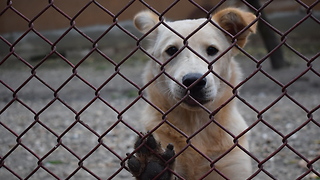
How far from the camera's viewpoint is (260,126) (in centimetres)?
564

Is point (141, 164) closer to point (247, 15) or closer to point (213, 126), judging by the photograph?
point (213, 126)

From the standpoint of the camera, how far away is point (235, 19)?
3.06 m

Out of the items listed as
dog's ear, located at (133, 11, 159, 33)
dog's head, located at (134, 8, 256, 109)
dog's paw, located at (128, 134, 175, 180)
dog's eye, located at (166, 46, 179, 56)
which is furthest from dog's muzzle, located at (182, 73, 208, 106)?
dog's ear, located at (133, 11, 159, 33)

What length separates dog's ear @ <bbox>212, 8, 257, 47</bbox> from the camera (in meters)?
2.95

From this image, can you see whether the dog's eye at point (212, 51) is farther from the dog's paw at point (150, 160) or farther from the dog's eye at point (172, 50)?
the dog's paw at point (150, 160)

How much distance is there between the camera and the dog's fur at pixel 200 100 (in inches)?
116

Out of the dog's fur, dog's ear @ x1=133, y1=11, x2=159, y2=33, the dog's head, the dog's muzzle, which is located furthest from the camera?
dog's ear @ x1=133, y1=11, x2=159, y2=33

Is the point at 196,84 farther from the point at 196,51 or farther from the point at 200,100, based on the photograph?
the point at 196,51

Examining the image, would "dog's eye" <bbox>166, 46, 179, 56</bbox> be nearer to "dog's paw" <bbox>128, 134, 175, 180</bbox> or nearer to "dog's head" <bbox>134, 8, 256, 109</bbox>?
"dog's head" <bbox>134, 8, 256, 109</bbox>

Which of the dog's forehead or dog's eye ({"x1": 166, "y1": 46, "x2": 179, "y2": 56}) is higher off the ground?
the dog's forehead

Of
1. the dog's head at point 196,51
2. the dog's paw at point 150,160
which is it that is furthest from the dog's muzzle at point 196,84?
the dog's paw at point 150,160

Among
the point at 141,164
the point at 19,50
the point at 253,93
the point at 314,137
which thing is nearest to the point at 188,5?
the point at 253,93

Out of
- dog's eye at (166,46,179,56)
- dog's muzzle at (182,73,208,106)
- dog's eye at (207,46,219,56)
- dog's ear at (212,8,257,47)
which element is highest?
dog's ear at (212,8,257,47)

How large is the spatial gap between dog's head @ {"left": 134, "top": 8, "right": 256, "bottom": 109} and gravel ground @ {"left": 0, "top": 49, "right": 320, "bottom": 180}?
48 cm
